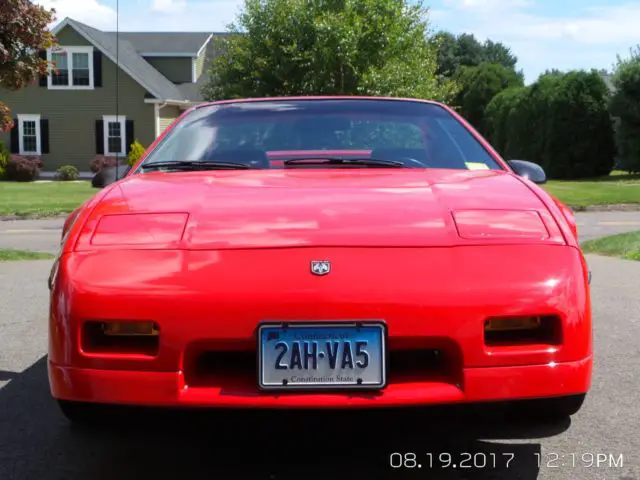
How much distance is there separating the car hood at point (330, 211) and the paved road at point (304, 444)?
1.94ft

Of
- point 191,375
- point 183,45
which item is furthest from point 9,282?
point 183,45

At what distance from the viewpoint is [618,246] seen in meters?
10.3

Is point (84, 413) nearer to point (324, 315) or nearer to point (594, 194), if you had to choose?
point (324, 315)

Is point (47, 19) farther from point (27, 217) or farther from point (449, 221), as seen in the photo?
point (449, 221)

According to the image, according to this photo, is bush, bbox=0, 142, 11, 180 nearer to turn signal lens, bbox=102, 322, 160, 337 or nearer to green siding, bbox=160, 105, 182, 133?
green siding, bbox=160, 105, 182, 133

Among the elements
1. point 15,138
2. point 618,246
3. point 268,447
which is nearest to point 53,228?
point 618,246

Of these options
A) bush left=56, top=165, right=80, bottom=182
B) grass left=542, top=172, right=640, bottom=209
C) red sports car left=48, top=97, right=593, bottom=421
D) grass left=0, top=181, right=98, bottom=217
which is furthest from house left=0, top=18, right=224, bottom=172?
red sports car left=48, top=97, right=593, bottom=421

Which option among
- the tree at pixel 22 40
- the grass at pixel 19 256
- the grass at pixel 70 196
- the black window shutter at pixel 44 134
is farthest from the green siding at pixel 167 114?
the grass at pixel 19 256

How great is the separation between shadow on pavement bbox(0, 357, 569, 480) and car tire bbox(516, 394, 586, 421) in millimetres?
85

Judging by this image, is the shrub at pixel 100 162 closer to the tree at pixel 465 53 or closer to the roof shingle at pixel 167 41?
the roof shingle at pixel 167 41

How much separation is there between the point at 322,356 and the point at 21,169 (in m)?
31.2

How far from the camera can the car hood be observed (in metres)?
2.82

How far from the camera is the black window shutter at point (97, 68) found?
33.9 m

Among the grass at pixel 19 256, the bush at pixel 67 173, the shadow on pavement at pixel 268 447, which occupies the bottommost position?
the bush at pixel 67 173
